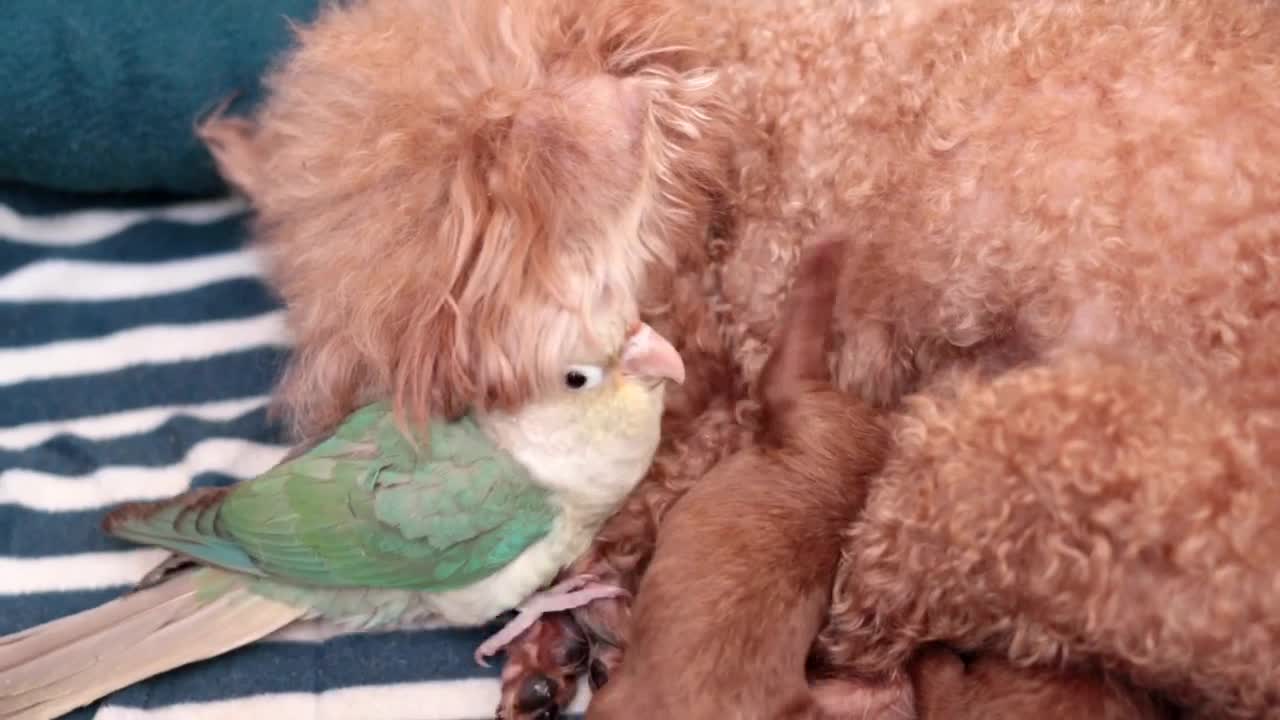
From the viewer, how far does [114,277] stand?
1529 mm

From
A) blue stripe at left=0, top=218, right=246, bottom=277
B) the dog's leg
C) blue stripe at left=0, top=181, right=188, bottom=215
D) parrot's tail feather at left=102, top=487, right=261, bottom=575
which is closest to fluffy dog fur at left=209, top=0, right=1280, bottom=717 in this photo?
the dog's leg

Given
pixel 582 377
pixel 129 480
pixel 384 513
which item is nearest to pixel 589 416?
pixel 582 377

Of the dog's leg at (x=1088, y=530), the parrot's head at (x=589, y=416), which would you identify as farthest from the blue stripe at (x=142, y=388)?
the dog's leg at (x=1088, y=530)

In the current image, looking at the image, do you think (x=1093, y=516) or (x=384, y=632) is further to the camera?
(x=384, y=632)

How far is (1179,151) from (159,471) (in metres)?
1.15

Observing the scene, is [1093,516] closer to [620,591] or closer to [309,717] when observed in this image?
[620,591]

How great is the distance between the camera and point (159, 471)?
1334mm

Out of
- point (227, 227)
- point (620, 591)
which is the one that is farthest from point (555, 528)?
point (227, 227)

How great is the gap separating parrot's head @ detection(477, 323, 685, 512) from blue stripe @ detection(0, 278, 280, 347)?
22.2 inches

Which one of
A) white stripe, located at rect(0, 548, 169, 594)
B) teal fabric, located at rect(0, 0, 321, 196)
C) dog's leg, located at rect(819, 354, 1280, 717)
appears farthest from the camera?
teal fabric, located at rect(0, 0, 321, 196)

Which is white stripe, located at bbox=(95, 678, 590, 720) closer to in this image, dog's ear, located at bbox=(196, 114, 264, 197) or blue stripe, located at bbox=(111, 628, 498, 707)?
blue stripe, located at bbox=(111, 628, 498, 707)

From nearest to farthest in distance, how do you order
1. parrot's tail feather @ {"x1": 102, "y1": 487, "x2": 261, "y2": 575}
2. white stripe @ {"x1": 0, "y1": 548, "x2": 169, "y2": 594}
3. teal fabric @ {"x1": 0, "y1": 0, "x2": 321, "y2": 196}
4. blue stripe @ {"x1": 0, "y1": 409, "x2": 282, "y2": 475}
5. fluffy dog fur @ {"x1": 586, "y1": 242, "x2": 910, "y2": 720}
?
fluffy dog fur @ {"x1": 586, "y1": 242, "x2": 910, "y2": 720}, parrot's tail feather @ {"x1": 102, "y1": 487, "x2": 261, "y2": 575}, white stripe @ {"x1": 0, "y1": 548, "x2": 169, "y2": 594}, blue stripe @ {"x1": 0, "y1": 409, "x2": 282, "y2": 475}, teal fabric @ {"x1": 0, "y1": 0, "x2": 321, "y2": 196}

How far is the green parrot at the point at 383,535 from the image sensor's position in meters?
1.04

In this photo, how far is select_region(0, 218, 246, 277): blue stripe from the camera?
1.55 m
